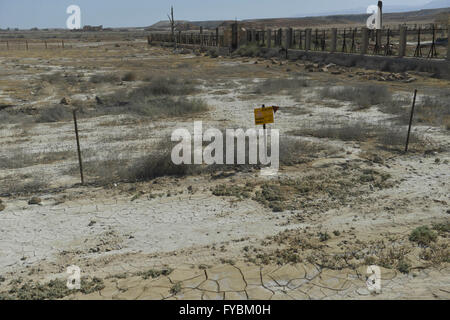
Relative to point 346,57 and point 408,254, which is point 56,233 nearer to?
point 408,254

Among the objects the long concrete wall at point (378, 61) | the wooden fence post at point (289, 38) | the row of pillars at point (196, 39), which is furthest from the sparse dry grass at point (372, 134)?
the row of pillars at point (196, 39)

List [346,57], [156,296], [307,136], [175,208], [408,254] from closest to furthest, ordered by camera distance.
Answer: [156,296], [408,254], [175,208], [307,136], [346,57]

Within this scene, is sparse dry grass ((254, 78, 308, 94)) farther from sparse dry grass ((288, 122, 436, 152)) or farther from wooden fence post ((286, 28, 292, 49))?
wooden fence post ((286, 28, 292, 49))

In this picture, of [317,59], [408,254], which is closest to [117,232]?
[408,254]

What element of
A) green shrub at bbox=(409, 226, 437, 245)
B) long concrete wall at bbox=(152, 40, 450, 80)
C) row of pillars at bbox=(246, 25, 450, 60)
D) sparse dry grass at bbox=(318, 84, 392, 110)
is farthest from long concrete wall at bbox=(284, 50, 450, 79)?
green shrub at bbox=(409, 226, 437, 245)

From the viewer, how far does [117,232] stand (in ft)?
21.2

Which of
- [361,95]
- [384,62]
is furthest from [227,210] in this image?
[384,62]

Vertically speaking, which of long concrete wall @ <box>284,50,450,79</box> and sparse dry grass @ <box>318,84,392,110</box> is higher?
long concrete wall @ <box>284,50,450,79</box>

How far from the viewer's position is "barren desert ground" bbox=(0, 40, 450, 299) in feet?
16.4

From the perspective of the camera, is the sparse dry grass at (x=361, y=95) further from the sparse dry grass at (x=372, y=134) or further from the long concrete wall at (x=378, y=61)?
the long concrete wall at (x=378, y=61)

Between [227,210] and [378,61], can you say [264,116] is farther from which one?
[378,61]

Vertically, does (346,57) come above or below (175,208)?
above

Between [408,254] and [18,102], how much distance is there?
1818cm

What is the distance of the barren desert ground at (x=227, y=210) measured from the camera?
4996 mm
